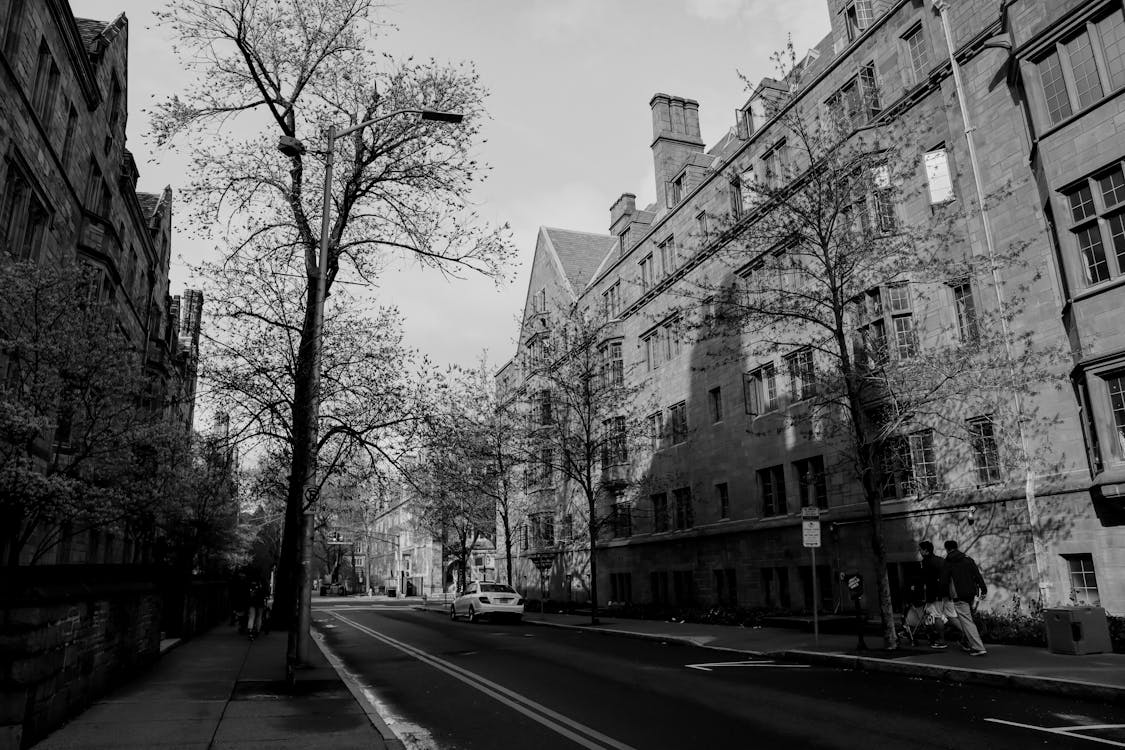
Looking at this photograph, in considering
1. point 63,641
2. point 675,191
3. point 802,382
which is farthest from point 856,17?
point 63,641

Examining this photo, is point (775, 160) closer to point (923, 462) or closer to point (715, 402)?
point (715, 402)

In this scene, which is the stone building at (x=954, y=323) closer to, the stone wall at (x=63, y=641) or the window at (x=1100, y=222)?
the window at (x=1100, y=222)

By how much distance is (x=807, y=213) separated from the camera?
16.4 meters

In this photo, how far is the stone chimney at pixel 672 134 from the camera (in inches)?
1519

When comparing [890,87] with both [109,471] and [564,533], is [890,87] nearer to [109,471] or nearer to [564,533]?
[109,471]

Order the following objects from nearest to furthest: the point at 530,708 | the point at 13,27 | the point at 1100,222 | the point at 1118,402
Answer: the point at 530,708
the point at 1118,402
the point at 1100,222
the point at 13,27

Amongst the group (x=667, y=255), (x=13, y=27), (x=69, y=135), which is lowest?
(x=13, y=27)

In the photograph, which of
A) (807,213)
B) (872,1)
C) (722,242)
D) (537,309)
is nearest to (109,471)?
(722,242)

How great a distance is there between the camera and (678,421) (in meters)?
32.8

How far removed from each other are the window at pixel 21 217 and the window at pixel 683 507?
2466 cm

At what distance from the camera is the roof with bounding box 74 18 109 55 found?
982 inches

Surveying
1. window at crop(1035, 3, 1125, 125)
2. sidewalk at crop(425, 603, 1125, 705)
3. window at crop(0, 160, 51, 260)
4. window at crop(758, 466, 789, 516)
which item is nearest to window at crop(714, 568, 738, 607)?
window at crop(758, 466, 789, 516)

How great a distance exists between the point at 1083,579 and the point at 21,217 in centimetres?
2685

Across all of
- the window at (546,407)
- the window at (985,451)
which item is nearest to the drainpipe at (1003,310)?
the window at (985,451)
